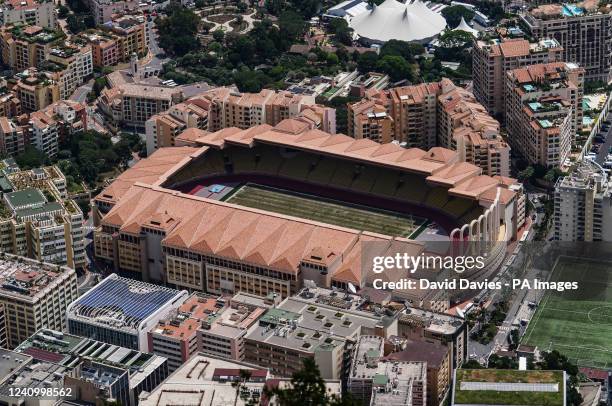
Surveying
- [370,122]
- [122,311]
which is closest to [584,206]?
[370,122]

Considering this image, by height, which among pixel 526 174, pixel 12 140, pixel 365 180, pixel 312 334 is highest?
pixel 312 334

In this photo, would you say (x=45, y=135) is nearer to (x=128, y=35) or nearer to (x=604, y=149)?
(x=128, y=35)

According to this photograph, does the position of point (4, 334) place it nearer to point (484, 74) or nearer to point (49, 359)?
point (49, 359)

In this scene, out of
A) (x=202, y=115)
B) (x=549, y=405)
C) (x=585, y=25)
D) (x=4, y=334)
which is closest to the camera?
(x=549, y=405)

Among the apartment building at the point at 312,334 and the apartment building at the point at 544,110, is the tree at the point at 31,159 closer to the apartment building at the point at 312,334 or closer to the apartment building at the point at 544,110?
the apartment building at the point at 312,334

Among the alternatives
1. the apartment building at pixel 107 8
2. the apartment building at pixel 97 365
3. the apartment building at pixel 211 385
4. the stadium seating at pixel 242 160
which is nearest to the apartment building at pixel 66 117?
the stadium seating at pixel 242 160

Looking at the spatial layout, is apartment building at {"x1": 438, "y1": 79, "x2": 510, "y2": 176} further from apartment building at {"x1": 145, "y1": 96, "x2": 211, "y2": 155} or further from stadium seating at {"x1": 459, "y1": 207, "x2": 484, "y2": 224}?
apartment building at {"x1": 145, "y1": 96, "x2": 211, "y2": 155}

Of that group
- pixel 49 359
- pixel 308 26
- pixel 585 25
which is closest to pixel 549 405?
pixel 49 359

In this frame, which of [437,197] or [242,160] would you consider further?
[242,160]
